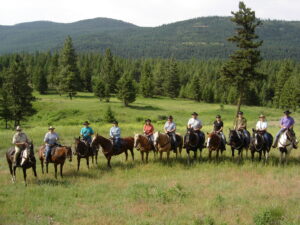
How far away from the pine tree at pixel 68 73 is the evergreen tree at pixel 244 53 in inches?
2000

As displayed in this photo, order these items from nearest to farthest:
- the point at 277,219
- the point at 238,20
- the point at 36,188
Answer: the point at 277,219, the point at 36,188, the point at 238,20

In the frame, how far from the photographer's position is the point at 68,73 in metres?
79.6

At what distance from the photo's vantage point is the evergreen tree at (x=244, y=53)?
35409mm

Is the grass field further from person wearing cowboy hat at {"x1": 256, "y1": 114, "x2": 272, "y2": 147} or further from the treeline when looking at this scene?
the treeline

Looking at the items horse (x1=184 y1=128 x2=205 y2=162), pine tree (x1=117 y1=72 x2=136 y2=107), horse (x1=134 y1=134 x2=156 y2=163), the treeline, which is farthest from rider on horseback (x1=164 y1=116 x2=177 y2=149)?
pine tree (x1=117 y1=72 x2=136 y2=107)

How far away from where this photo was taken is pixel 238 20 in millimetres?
35625

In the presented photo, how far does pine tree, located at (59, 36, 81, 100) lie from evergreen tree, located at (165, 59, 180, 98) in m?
30.8

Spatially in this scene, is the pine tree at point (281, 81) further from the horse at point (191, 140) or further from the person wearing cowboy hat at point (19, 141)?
the person wearing cowboy hat at point (19, 141)

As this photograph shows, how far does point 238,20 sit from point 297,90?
49.0 m

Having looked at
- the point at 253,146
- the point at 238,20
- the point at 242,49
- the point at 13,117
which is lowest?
the point at 13,117

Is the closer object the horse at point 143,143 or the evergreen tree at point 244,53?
the horse at point 143,143

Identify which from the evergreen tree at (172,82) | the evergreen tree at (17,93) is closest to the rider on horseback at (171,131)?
the evergreen tree at (17,93)

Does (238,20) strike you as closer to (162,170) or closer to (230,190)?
(162,170)

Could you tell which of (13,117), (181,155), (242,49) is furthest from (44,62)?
(181,155)
